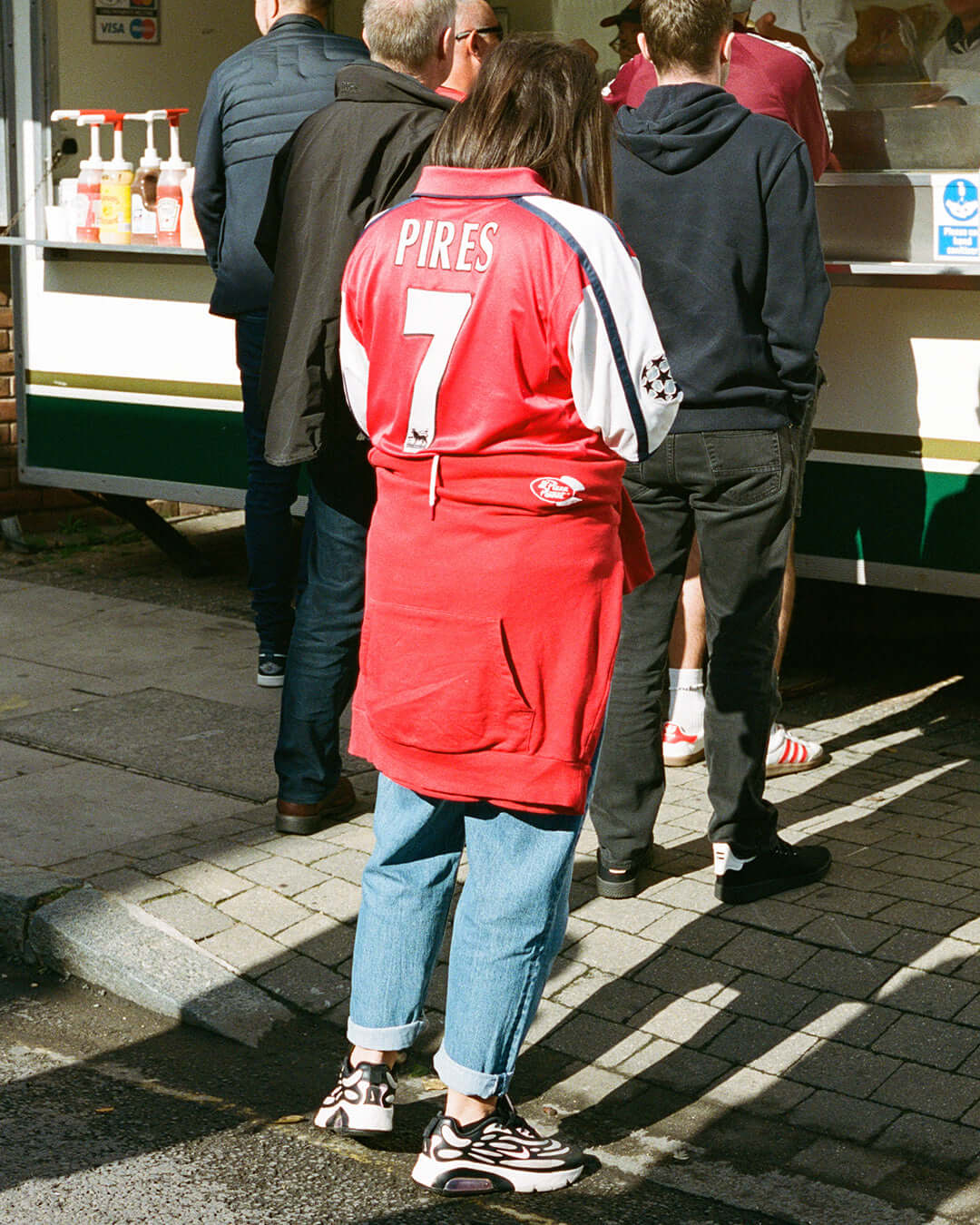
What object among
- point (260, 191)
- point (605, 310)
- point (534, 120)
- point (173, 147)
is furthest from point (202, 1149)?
point (173, 147)

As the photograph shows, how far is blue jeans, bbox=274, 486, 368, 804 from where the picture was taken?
4.58m

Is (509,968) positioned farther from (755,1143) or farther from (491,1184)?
(755,1143)

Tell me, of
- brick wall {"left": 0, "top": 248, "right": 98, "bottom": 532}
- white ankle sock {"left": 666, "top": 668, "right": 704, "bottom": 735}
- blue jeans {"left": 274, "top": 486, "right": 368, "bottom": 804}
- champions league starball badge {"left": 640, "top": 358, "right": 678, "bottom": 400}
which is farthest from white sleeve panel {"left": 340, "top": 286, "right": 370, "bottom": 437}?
brick wall {"left": 0, "top": 248, "right": 98, "bottom": 532}

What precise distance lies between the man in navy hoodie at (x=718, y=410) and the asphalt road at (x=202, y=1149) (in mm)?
1060

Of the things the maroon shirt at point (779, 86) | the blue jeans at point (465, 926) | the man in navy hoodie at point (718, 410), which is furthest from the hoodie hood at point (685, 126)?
the blue jeans at point (465, 926)

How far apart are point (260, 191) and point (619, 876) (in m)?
2.59

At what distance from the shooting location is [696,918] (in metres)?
4.18

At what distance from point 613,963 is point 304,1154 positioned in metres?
0.96

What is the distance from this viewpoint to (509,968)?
9.82 feet

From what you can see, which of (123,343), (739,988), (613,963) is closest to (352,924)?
(613,963)

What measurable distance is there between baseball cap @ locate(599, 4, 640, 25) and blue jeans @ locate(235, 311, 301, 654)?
226 centimetres

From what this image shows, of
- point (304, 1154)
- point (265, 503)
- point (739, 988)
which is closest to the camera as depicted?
point (304, 1154)

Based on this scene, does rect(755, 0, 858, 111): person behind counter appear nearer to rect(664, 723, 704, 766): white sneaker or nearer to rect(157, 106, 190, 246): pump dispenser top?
rect(157, 106, 190, 246): pump dispenser top

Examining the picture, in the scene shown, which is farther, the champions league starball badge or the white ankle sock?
the white ankle sock
